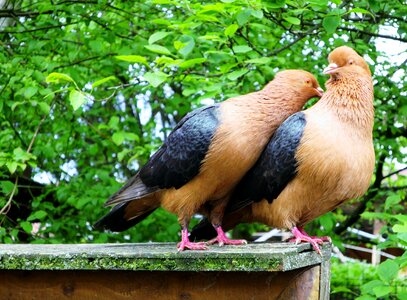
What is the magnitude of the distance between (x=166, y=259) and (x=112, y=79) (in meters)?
2.20

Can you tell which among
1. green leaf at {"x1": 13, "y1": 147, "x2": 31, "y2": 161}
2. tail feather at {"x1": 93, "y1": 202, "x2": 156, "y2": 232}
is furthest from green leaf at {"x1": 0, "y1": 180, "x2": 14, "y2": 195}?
tail feather at {"x1": 93, "y1": 202, "x2": 156, "y2": 232}

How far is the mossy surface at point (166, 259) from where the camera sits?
2299mm

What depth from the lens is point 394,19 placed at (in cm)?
486

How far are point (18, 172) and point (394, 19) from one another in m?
2.83

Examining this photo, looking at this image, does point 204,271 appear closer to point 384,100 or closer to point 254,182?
point 254,182

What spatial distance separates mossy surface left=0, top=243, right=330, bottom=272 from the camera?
230 cm

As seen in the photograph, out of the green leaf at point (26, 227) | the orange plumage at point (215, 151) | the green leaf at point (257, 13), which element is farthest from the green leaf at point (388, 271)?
the green leaf at point (26, 227)

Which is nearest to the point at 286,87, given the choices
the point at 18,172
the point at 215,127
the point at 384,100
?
the point at 215,127

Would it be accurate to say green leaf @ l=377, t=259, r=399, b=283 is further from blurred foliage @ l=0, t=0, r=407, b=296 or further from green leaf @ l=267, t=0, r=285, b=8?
green leaf @ l=267, t=0, r=285, b=8

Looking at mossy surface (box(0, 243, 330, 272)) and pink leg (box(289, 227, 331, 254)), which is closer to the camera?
mossy surface (box(0, 243, 330, 272))

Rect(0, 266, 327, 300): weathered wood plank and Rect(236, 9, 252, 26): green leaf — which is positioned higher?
Rect(236, 9, 252, 26): green leaf

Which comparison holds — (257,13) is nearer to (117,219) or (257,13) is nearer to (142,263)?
(117,219)

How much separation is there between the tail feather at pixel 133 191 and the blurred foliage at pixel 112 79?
127 cm

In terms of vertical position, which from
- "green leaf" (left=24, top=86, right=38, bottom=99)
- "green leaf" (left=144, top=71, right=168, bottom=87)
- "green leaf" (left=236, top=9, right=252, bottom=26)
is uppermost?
"green leaf" (left=236, top=9, right=252, bottom=26)
